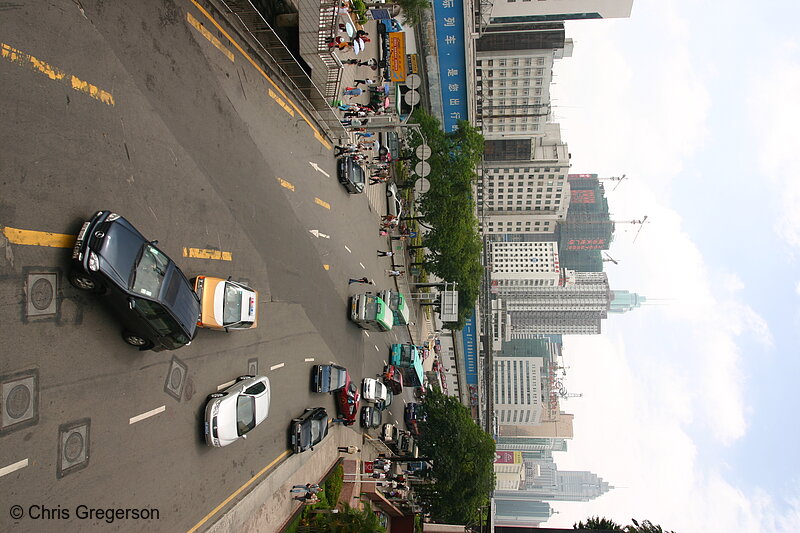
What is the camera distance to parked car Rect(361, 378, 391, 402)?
31406mm

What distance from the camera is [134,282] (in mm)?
13016

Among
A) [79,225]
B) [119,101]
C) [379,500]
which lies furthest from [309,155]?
[379,500]

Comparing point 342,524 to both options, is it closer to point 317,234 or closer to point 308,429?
A: point 308,429

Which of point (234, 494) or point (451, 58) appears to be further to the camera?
point (451, 58)

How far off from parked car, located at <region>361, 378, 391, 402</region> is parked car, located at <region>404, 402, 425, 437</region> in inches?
356

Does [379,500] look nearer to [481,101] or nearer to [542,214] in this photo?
[481,101]

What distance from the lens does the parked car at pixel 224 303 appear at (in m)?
16.7

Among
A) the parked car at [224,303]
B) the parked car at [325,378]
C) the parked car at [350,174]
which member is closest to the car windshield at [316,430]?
the parked car at [325,378]

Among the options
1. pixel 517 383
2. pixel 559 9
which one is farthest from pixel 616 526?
pixel 517 383

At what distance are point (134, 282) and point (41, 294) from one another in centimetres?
203

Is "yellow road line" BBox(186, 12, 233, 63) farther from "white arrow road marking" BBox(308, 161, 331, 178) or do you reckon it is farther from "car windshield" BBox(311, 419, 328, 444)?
"car windshield" BBox(311, 419, 328, 444)

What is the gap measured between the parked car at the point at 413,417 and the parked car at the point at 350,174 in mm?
20663

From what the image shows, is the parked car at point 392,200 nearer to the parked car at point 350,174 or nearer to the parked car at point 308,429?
the parked car at point 350,174

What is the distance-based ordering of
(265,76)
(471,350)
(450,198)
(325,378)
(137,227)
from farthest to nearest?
(471,350), (450,198), (325,378), (265,76), (137,227)
